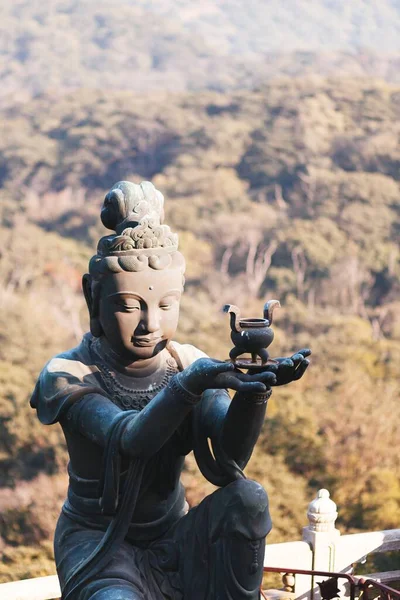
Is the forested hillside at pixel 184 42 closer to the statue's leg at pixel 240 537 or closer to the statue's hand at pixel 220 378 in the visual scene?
the statue's leg at pixel 240 537

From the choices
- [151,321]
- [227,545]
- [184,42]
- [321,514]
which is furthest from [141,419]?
[184,42]

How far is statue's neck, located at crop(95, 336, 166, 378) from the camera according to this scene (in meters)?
3.92

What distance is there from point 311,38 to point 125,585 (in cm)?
7920

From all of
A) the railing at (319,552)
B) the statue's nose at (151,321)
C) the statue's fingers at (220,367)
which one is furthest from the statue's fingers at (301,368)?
the railing at (319,552)

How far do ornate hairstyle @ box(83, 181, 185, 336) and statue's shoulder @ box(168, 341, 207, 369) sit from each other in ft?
1.02

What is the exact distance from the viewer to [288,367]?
11.0 ft

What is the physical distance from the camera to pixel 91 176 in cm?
4328

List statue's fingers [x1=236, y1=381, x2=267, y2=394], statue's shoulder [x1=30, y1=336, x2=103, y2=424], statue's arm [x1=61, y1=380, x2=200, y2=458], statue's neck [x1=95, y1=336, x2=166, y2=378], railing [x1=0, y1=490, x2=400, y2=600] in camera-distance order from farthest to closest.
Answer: railing [x1=0, y1=490, x2=400, y2=600] → statue's neck [x1=95, y1=336, x2=166, y2=378] → statue's shoulder [x1=30, y1=336, x2=103, y2=424] → statue's arm [x1=61, y1=380, x2=200, y2=458] → statue's fingers [x1=236, y1=381, x2=267, y2=394]

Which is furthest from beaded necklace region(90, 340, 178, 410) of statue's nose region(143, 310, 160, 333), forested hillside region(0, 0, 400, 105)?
forested hillside region(0, 0, 400, 105)

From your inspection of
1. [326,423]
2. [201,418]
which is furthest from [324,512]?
[326,423]

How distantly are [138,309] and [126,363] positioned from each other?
0.24 metres

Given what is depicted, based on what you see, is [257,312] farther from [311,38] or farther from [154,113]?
[311,38]

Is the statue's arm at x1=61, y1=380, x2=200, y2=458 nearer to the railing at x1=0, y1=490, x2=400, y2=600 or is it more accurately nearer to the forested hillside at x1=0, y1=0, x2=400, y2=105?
the railing at x1=0, y1=490, x2=400, y2=600

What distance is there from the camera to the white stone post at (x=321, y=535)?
6.09m
